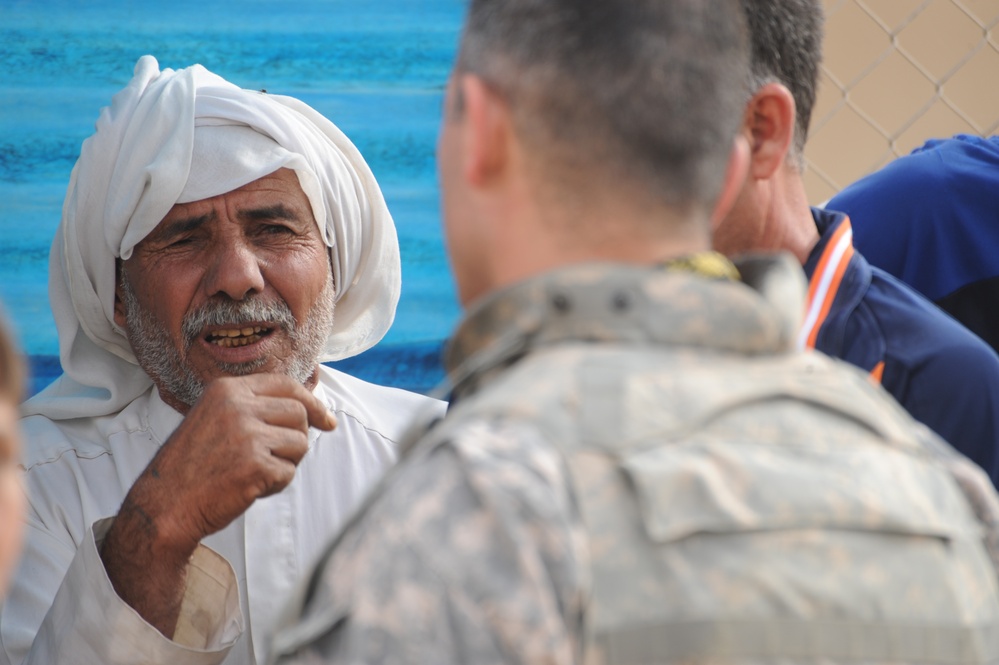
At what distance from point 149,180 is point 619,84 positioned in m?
1.72

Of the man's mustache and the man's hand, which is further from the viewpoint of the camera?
the man's mustache

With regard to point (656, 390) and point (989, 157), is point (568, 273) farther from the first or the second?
point (989, 157)

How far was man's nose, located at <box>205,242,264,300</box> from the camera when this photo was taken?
2549 mm

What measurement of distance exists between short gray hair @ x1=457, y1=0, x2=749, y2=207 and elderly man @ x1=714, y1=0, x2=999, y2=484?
0.58 meters

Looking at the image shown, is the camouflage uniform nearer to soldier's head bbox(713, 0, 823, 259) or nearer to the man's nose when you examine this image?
soldier's head bbox(713, 0, 823, 259)

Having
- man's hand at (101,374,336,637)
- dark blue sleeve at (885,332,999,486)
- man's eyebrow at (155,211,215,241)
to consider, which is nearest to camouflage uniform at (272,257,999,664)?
dark blue sleeve at (885,332,999,486)

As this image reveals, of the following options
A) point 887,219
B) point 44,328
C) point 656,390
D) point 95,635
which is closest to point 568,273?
point 656,390

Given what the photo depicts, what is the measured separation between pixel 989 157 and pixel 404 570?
2052mm

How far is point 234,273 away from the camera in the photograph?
8.38ft

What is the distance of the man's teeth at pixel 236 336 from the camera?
2596 millimetres

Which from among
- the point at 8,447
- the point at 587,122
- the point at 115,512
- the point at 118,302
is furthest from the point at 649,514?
the point at 118,302

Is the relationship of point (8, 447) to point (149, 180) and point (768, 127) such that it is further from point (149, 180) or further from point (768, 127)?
point (149, 180)

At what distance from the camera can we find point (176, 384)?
102 inches

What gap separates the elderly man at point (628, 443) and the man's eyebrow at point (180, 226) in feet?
5.08
